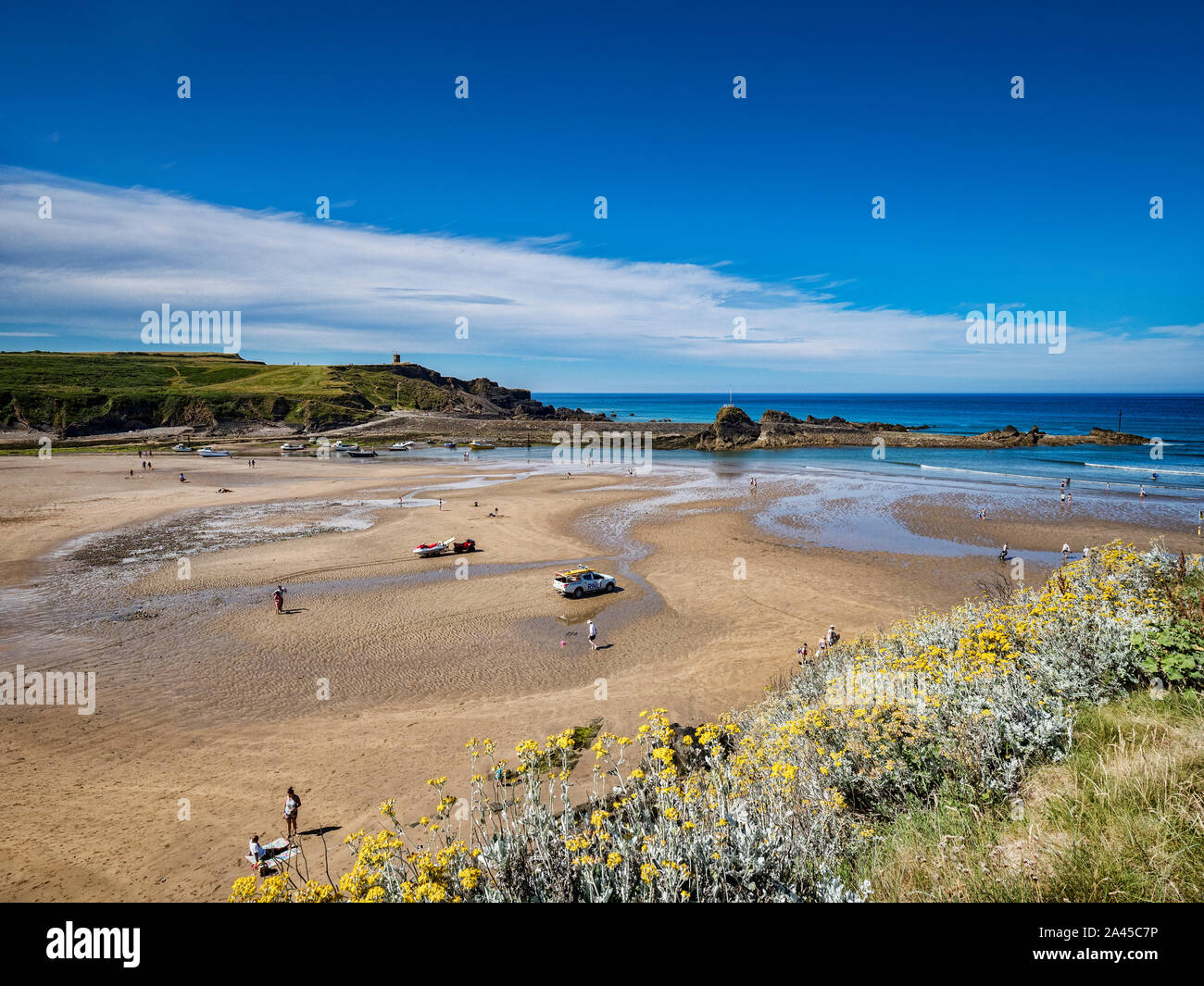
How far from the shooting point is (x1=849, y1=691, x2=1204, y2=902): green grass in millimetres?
3564

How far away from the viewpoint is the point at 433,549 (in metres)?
29.9

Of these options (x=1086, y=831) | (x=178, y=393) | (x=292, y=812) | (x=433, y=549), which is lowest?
(x=292, y=812)

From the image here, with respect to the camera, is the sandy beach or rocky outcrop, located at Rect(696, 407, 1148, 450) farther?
rocky outcrop, located at Rect(696, 407, 1148, 450)

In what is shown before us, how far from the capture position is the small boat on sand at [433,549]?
1176 inches

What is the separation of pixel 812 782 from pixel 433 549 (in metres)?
25.9

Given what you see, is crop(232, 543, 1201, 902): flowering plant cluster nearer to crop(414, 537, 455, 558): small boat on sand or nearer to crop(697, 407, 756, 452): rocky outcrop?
crop(414, 537, 455, 558): small boat on sand

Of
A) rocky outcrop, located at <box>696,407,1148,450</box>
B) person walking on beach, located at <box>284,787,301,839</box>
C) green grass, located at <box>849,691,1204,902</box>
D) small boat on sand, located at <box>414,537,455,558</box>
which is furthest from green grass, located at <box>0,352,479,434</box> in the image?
green grass, located at <box>849,691,1204,902</box>

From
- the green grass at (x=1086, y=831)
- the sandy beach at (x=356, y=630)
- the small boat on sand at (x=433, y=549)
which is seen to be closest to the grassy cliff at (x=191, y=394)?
the sandy beach at (x=356, y=630)

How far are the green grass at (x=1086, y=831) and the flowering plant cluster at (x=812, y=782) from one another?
1.07 ft

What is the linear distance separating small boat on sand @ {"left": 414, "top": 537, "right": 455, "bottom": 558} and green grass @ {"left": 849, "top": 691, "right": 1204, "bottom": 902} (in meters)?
26.8

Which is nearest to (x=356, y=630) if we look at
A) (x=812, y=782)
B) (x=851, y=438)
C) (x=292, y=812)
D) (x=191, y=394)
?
(x=292, y=812)

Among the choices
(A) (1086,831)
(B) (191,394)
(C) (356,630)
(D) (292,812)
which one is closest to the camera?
(A) (1086,831)

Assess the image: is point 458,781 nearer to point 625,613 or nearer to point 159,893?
point 159,893

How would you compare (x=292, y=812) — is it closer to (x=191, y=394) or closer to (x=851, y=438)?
(x=851, y=438)
